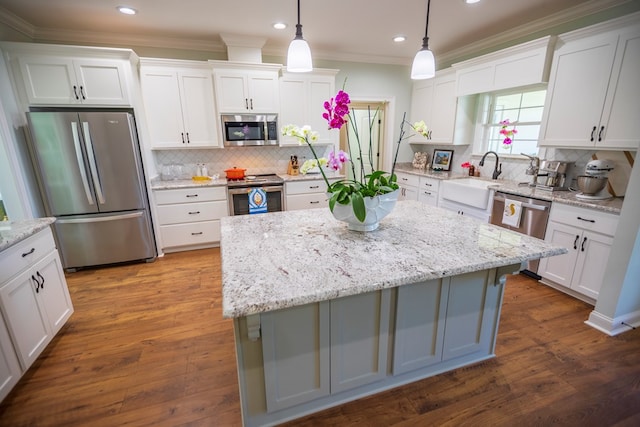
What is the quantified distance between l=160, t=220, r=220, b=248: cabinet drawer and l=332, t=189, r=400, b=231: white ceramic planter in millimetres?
2596

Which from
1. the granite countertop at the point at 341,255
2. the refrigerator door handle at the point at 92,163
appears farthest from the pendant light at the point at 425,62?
the refrigerator door handle at the point at 92,163

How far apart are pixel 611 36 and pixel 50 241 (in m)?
4.63

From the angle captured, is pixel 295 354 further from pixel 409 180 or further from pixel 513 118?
pixel 513 118

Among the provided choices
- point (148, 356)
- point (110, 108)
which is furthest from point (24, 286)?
point (110, 108)

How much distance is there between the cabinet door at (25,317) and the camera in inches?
64.4

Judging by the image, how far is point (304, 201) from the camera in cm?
404

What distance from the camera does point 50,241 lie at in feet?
6.77

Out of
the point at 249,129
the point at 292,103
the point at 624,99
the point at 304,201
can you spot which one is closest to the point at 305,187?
the point at 304,201

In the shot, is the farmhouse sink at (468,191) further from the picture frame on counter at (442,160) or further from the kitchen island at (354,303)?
the kitchen island at (354,303)

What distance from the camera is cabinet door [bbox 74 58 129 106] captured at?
116 inches

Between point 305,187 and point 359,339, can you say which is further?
point 305,187

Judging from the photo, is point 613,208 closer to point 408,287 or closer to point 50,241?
point 408,287

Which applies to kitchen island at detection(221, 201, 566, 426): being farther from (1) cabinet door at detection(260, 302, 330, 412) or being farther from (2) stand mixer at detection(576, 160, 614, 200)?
(2) stand mixer at detection(576, 160, 614, 200)

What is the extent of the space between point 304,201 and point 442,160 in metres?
2.30
